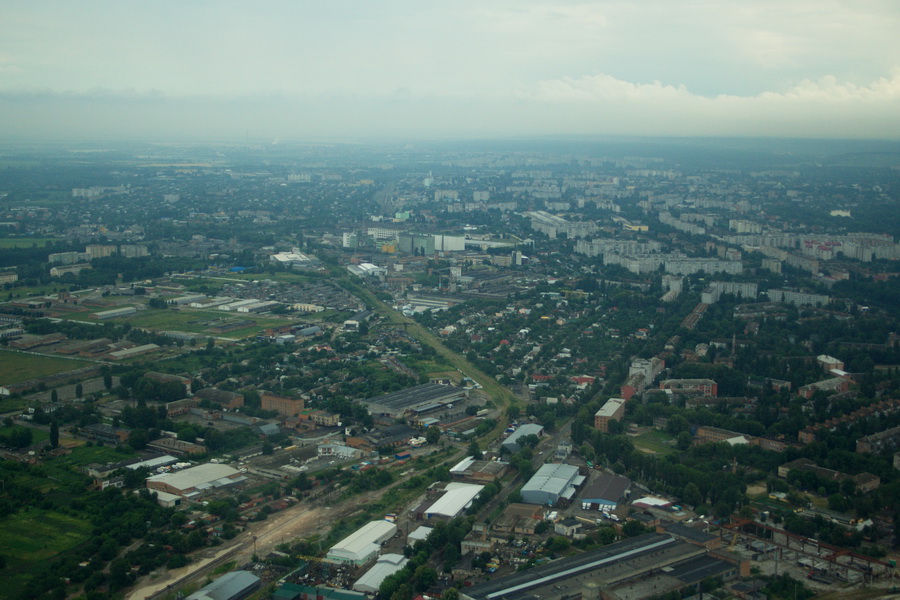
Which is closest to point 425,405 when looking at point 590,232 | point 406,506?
point 406,506

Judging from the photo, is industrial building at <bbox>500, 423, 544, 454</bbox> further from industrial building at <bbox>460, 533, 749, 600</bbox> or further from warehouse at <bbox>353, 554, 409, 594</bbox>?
warehouse at <bbox>353, 554, 409, 594</bbox>

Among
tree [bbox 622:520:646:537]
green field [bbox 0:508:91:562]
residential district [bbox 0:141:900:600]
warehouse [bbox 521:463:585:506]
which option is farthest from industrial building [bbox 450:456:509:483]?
green field [bbox 0:508:91:562]

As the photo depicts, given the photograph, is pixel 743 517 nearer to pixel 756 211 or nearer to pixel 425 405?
pixel 425 405

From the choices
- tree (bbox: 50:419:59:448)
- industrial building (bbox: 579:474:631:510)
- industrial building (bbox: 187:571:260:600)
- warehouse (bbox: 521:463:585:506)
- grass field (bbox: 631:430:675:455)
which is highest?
tree (bbox: 50:419:59:448)

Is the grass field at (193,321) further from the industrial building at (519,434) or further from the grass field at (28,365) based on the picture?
the industrial building at (519,434)

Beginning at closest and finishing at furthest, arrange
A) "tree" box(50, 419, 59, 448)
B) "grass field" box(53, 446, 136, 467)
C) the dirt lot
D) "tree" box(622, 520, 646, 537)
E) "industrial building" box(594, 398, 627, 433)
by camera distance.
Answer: the dirt lot
"tree" box(622, 520, 646, 537)
"grass field" box(53, 446, 136, 467)
"tree" box(50, 419, 59, 448)
"industrial building" box(594, 398, 627, 433)

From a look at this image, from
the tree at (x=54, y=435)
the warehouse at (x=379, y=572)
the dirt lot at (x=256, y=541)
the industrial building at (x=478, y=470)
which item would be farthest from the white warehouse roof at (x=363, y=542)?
the tree at (x=54, y=435)

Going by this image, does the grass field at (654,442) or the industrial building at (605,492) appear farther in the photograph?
the grass field at (654,442)
